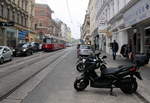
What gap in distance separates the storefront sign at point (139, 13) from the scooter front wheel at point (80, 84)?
5804 millimetres

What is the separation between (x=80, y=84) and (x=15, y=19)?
34689 mm

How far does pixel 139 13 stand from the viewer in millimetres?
13789

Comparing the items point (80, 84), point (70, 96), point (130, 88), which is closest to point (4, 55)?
point (80, 84)

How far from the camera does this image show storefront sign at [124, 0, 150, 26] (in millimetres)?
12352

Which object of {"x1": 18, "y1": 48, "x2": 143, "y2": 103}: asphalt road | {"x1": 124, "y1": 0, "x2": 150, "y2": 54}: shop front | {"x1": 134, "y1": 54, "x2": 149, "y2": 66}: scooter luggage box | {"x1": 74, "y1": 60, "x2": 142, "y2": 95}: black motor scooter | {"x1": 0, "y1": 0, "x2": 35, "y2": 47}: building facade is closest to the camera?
{"x1": 18, "y1": 48, "x2": 143, "y2": 103}: asphalt road

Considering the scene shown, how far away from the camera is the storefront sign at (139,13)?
12.4 metres

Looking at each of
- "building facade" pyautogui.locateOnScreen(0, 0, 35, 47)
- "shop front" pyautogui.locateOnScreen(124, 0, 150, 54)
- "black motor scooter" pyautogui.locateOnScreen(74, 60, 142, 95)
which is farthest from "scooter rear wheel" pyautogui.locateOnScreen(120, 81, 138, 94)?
"building facade" pyautogui.locateOnScreen(0, 0, 35, 47)

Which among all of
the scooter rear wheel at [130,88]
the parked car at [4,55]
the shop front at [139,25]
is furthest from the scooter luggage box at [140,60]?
the parked car at [4,55]

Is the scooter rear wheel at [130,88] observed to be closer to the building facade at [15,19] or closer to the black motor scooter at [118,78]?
the black motor scooter at [118,78]

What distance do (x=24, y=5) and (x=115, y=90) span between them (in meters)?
41.2

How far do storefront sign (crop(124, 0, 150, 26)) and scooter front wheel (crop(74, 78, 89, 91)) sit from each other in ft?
19.0

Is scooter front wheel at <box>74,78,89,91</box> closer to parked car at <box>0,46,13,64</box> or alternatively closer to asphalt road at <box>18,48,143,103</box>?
asphalt road at <box>18,48,143,103</box>

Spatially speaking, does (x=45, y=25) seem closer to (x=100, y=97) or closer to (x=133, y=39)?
(x=133, y=39)

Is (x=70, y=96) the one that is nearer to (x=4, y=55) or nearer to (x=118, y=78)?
(x=118, y=78)
